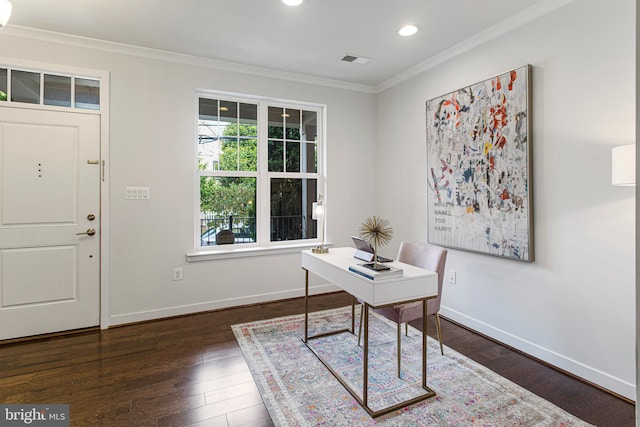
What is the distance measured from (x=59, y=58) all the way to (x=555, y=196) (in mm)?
4267

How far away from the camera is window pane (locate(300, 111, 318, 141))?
414 centimetres

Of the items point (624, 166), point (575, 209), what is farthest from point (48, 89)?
point (575, 209)

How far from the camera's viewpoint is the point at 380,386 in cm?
212

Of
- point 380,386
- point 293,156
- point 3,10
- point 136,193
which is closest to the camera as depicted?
point 3,10

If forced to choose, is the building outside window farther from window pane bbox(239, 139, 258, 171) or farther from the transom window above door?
the transom window above door

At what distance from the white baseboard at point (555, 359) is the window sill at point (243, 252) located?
1.86 meters

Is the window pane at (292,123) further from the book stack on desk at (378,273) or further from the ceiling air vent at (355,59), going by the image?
the book stack on desk at (378,273)

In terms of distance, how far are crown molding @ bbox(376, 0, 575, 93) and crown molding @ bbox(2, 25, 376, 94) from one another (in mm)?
806

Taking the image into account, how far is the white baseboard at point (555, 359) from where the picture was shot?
2039mm

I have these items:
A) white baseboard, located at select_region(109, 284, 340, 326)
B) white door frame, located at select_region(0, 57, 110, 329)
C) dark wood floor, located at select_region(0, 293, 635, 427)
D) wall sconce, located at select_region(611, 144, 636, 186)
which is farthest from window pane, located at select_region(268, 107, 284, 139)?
wall sconce, located at select_region(611, 144, 636, 186)

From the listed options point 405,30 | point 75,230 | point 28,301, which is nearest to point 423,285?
point 405,30

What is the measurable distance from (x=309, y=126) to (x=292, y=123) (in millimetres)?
233

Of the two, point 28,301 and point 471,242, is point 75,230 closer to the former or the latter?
point 28,301

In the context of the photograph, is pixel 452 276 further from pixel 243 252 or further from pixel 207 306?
pixel 207 306
